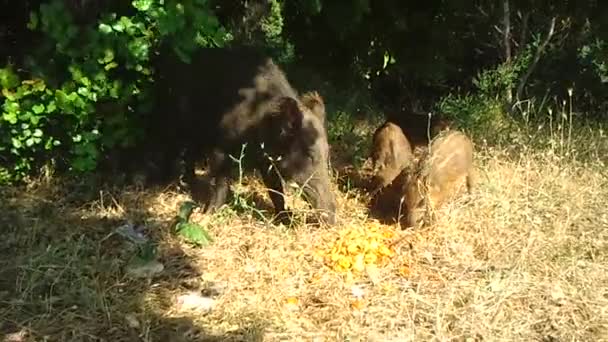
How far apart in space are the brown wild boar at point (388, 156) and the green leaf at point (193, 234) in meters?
1.37

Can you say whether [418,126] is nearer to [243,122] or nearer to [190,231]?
[243,122]

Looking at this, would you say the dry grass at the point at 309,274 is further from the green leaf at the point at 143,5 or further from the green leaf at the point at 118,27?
the green leaf at the point at 143,5

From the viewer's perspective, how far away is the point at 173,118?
5953 millimetres

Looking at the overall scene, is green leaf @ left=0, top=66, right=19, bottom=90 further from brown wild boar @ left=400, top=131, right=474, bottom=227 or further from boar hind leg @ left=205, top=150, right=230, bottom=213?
brown wild boar @ left=400, top=131, right=474, bottom=227

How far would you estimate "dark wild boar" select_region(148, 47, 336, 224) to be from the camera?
18.0ft

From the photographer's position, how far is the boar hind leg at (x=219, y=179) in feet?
19.0

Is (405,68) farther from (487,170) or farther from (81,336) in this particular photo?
(81,336)

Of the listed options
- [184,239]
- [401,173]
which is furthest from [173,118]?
[401,173]

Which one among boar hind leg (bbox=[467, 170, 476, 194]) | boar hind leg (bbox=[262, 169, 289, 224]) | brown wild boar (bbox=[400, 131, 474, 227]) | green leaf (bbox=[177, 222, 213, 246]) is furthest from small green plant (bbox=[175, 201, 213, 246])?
boar hind leg (bbox=[467, 170, 476, 194])

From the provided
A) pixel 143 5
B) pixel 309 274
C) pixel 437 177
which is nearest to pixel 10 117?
pixel 143 5

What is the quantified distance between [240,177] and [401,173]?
3.83 feet

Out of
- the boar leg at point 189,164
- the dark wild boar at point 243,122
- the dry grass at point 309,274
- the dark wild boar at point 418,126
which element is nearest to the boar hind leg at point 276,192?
the dark wild boar at point 243,122

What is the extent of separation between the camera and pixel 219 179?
228 inches

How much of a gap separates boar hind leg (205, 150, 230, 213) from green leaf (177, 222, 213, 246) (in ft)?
1.65
